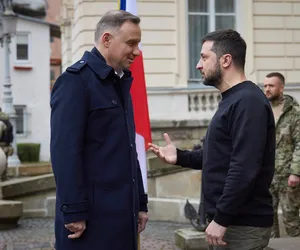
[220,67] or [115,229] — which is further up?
[220,67]

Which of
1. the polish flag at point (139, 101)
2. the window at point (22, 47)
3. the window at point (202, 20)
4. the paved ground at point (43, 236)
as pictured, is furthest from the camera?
the window at point (22, 47)

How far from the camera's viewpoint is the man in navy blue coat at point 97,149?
344cm

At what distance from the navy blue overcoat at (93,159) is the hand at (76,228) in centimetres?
3

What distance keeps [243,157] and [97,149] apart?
794 millimetres

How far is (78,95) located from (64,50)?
18509 mm

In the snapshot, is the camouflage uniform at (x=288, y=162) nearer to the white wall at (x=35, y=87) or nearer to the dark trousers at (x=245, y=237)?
the dark trousers at (x=245, y=237)

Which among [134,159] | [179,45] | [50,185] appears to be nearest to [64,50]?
[179,45]

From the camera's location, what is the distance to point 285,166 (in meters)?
6.74

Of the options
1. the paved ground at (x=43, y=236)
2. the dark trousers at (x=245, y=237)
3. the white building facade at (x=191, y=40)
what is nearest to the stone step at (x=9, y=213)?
the paved ground at (x=43, y=236)

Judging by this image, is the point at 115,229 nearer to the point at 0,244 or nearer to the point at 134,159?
the point at 134,159

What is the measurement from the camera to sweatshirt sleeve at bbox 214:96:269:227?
3391mm

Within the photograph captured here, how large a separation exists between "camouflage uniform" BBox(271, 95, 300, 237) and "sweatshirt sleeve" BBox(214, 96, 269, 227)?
3088 mm

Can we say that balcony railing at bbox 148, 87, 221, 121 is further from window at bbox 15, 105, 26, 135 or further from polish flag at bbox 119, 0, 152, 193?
window at bbox 15, 105, 26, 135

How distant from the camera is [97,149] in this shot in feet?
11.6
